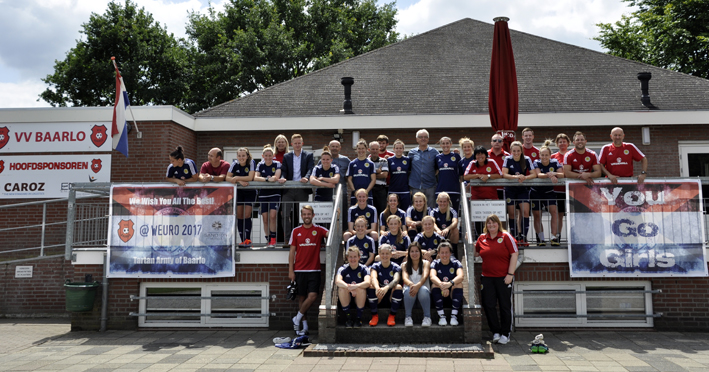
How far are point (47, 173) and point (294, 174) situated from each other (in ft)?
21.4

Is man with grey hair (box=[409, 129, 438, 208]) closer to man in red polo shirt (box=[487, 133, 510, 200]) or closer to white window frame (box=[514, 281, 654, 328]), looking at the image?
man in red polo shirt (box=[487, 133, 510, 200])

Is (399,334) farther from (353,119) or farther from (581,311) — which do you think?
(353,119)

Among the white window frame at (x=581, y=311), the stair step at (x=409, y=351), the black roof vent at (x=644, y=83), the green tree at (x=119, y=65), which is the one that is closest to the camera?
the stair step at (x=409, y=351)

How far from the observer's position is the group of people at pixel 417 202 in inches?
301

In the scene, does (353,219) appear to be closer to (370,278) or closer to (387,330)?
(370,278)

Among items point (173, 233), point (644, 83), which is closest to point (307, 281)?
point (173, 233)

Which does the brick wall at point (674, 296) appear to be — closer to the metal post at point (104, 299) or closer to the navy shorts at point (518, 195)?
the navy shorts at point (518, 195)

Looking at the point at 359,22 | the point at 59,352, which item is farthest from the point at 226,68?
the point at 59,352

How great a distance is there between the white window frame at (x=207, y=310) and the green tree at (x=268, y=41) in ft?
64.1

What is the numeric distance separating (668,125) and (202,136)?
35.5ft

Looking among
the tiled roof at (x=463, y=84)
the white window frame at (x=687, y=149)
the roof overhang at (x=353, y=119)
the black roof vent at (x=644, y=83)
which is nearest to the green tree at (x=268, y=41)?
the tiled roof at (x=463, y=84)

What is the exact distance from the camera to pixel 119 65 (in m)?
26.7

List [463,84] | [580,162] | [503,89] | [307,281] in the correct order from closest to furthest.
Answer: [307,281] → [580,162] → [503,89] → [463,84]

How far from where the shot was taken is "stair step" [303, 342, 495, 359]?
6816mm
